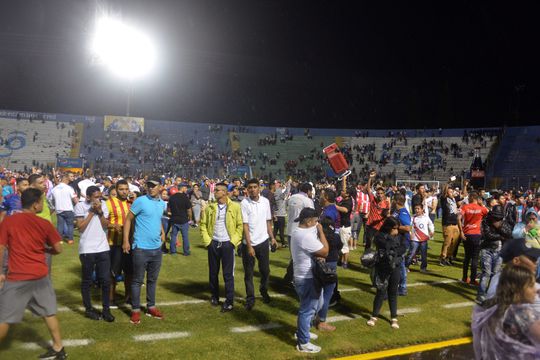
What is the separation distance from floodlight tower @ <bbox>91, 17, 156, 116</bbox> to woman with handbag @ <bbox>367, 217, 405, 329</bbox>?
4333 centimetres

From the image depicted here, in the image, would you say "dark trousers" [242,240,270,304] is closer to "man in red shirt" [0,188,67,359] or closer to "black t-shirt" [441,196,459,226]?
"man in red shirt" [0,188,67,359]

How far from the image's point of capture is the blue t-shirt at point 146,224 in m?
5.55

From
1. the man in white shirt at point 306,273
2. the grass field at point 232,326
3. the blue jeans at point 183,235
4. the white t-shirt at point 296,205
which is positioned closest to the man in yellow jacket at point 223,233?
the grass field at point 232,326

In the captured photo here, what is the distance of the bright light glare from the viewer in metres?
43.1

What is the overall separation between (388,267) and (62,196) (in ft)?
28.4

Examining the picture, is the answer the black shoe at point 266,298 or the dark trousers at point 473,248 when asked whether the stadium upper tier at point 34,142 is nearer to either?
the black shoe at point 266,298

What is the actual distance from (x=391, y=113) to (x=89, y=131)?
35.9m

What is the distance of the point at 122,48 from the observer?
44.9 meters

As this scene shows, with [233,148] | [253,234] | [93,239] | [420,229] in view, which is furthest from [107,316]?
[233,148]

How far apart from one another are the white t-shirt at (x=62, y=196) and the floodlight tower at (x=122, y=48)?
36.5m

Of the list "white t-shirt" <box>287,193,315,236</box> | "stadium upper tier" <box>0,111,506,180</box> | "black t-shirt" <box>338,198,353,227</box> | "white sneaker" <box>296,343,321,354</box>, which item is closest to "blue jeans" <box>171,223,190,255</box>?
"white t-shirt" <box>287,193,315,236</box>

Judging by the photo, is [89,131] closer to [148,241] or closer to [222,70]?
[222,70]

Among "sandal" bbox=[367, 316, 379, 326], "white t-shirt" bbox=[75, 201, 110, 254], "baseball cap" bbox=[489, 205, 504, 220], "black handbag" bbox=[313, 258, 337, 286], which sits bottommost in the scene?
"sandal" bbox=[367, 316, 379, 326]

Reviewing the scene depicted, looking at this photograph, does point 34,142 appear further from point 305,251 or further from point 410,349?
point 410,349
